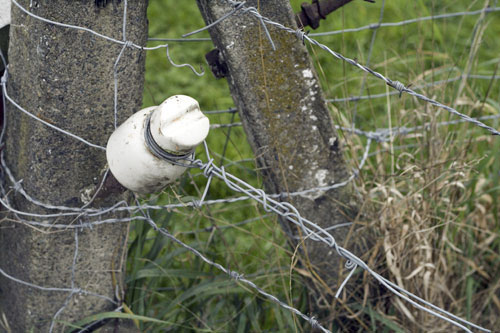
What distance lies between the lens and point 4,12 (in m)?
1.50

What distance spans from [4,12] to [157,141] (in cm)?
67

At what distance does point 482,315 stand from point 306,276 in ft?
2.38

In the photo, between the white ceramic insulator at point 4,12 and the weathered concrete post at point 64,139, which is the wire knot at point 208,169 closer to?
the weathered concrete post at point 64,139

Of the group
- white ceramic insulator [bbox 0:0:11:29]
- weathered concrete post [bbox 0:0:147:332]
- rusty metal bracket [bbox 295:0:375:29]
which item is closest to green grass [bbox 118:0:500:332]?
rusty metal bracket [bbox 295:0:375:29]

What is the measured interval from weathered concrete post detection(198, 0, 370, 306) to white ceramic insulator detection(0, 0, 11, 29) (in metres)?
0.51

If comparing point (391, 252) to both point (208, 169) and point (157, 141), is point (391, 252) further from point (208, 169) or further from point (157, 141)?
point (157, 141)

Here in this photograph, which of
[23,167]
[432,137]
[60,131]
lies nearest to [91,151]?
[60,131]

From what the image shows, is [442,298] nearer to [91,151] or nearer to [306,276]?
→ [306,276]

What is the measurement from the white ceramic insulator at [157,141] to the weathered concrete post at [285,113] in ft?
1.11

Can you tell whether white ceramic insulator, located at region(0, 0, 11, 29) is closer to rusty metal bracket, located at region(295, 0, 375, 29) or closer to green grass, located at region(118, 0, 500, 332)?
green grass, located at region(118, 0, 500, 332)

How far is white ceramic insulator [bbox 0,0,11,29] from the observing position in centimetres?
149

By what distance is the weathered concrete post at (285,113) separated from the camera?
1489 millimetres

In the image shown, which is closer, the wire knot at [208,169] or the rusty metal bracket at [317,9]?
the wire knot at [208,169]

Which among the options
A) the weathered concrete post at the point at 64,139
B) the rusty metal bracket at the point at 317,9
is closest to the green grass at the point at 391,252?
the rusty metal bracket at the point at 317,9
